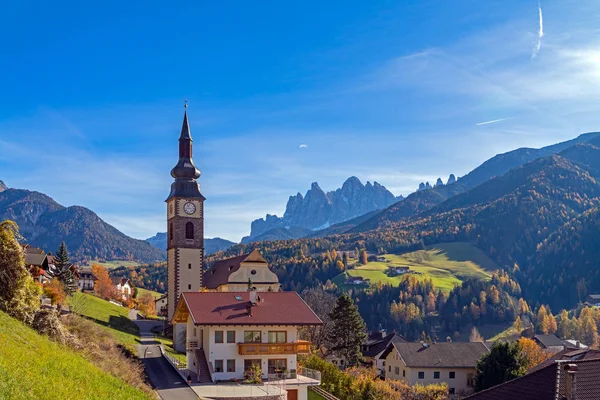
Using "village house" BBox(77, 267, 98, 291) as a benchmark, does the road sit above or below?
below

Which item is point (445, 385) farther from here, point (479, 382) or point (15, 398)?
point (15, 398)

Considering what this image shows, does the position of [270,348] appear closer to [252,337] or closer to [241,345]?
[252,337]

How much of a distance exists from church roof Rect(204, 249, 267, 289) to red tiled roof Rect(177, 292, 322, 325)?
28578 millimetres

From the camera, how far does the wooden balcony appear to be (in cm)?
4256

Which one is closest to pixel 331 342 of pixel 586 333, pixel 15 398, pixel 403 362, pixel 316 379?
pixel 403 362

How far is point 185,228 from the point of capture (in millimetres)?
74625

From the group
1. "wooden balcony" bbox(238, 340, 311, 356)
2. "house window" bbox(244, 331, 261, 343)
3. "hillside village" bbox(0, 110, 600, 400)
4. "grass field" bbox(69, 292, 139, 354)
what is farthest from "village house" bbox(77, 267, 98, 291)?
"wooden balcony" bbox(238, 340, 311, 356)

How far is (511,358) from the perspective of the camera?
192ft

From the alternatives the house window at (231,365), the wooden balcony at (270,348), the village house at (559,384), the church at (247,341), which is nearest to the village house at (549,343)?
the church at (247,341)

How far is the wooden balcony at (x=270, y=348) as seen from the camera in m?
42.6

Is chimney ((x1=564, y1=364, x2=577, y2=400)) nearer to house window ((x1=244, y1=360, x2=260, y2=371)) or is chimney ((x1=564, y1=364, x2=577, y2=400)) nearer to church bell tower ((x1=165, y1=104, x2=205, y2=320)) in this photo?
house window ((x1=244, y1=360, x2=260, y2=371))

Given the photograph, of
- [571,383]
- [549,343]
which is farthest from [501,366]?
[549,343]

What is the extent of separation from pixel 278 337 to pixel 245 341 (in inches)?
95.5

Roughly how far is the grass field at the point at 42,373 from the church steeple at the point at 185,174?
48.0 metres
